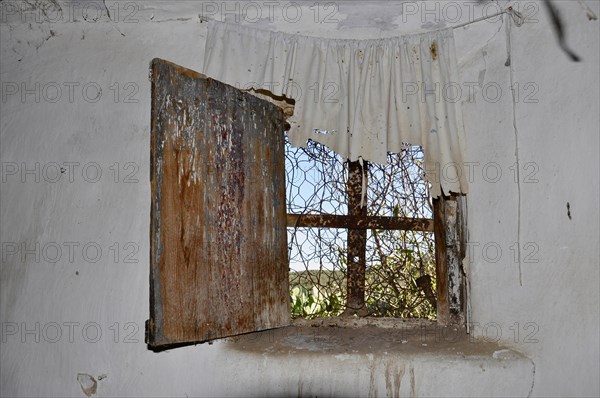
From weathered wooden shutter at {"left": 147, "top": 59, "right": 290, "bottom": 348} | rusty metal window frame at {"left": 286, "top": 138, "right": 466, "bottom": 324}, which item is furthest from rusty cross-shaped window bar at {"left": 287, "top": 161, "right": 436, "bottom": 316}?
weathered wooden shutter at {"left": 147, "top": 59, "right": 290, "bottom": 348}

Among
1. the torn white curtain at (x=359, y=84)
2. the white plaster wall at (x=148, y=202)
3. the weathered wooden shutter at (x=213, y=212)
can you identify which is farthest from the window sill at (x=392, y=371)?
the torn white curtain at (x=359, y=84)

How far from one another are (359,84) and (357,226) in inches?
24.2

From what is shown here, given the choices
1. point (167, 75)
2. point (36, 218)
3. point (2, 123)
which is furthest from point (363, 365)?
point (2, 123)

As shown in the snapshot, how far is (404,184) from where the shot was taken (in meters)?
2.68

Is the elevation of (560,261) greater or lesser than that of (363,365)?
greater

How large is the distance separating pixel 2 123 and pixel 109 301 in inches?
37.6

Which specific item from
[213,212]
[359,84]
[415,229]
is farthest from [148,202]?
[415,229]

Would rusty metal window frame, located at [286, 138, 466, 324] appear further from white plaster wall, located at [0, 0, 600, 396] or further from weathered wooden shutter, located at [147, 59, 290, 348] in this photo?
weathered wooden shutter, located at [147, 59, 290, 348]

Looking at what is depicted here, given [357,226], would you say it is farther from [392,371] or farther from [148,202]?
[148,202]

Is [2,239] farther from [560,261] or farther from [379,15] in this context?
[560,261]

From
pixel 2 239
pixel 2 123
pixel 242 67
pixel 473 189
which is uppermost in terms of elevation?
pixel 242 67

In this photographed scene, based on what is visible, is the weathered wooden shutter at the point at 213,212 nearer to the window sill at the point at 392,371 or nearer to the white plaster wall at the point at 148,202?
the window sill at the point at 392,371

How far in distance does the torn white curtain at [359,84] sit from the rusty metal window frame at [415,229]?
160mm

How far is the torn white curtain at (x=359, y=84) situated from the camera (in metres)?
2.54
